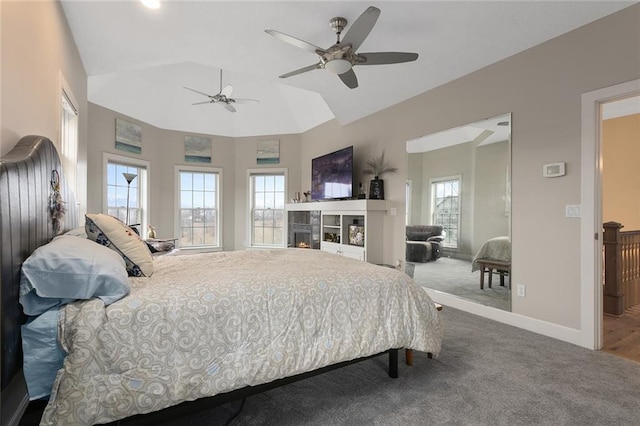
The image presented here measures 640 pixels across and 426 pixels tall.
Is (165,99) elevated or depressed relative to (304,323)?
elevated

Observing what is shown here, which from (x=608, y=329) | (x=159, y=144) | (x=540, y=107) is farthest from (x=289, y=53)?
(x=608, y=329)

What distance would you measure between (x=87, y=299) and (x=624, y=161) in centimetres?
689

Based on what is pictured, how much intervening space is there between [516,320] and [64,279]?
3.66m

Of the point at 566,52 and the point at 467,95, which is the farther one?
the point at 467,95

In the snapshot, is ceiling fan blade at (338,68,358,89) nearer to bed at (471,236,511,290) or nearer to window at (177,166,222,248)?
bed at (471,236,511,290)

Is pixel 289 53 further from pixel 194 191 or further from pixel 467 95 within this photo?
pixel 194 191

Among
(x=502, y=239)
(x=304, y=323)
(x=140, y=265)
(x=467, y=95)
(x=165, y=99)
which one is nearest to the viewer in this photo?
(x=304, y=323)

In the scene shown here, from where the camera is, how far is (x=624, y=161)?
16.0 feet

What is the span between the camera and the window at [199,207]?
6.57 meters

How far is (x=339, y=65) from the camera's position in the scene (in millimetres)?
2736

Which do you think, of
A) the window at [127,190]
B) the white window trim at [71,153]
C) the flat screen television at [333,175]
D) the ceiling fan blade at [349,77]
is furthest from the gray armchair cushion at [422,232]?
the window at [127,190]

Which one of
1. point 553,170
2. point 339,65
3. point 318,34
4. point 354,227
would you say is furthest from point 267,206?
point 553,170

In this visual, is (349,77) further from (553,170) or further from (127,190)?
(127,190)

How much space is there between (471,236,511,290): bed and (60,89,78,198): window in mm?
4332
